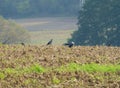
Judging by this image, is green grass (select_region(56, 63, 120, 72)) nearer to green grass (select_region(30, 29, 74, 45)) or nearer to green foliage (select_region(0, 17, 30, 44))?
green foliage (select_region(0, 17, 30, 44))

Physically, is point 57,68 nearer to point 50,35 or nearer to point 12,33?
point 12,33

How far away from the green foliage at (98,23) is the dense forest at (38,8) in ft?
156

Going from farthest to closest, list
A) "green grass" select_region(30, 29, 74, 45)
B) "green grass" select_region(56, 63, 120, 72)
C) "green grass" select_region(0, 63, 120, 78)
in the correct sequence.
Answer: "green grass" select_region(30, 29, 74, 45), "green grass" select_region(56, 63, 120, 72), "green grass" select_region(0, 63, 120, 78)

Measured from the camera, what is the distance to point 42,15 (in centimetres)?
10462

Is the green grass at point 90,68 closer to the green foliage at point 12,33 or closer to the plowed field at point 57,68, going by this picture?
the plowed field at point 57,68

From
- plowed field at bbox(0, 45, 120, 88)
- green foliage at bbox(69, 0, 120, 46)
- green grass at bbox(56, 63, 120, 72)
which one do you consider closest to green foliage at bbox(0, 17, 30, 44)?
green foliage at bbox(69, 0, 120, 46)

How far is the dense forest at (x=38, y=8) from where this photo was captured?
341 ft

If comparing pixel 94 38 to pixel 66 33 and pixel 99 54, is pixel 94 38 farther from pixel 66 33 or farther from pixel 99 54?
pixel 99 54

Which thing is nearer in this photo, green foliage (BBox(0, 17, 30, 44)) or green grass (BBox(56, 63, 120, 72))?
green grass (BBox(56, 63, 120, 72))

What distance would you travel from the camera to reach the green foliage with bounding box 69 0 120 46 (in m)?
53.8

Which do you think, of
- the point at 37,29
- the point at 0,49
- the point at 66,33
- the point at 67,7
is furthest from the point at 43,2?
the point at 0,49

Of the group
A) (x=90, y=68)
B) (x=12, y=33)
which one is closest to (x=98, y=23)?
(x=12, y=33)

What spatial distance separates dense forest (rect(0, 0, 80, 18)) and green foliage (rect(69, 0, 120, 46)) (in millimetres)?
47701

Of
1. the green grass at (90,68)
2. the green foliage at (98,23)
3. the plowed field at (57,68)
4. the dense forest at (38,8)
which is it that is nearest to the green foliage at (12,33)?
the green foliage at (98,23)
